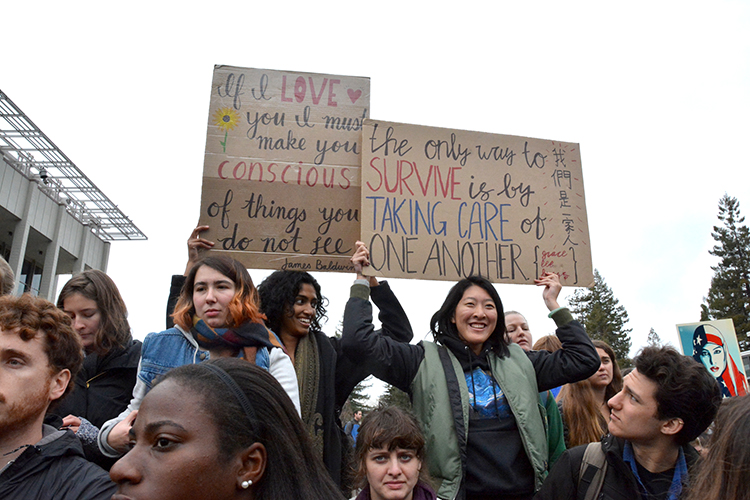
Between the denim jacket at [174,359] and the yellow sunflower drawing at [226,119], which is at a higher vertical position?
the yellow sunflower drawing at [226,119]

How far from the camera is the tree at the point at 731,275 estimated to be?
1775 inches

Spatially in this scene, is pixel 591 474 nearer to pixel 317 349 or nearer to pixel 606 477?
pixel 606 477

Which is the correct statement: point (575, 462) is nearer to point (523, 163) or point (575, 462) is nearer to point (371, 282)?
point (371, 282)

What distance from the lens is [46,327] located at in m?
2.54

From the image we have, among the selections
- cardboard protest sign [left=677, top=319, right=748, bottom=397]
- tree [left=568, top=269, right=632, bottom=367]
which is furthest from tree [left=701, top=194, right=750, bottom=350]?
cardboard protest sign [left=677, top=319, right=748, bottom=397]

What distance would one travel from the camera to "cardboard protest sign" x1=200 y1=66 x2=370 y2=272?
415 cm

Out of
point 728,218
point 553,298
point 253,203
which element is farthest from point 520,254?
point 728,218

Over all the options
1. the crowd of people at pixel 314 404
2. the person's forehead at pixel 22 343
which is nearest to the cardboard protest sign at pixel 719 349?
the crowd of people at pixel 314 404

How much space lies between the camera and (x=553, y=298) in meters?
4.13

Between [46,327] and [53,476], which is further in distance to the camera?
[46,327]

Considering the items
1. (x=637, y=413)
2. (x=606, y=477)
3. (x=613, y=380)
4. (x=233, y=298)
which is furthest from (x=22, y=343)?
(x=613, y=380)

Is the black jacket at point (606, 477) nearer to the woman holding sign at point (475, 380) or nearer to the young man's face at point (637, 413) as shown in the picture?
the young man's face at point (637, 413)

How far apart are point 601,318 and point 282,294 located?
55355 millimetres

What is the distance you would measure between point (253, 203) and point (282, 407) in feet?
8.91
